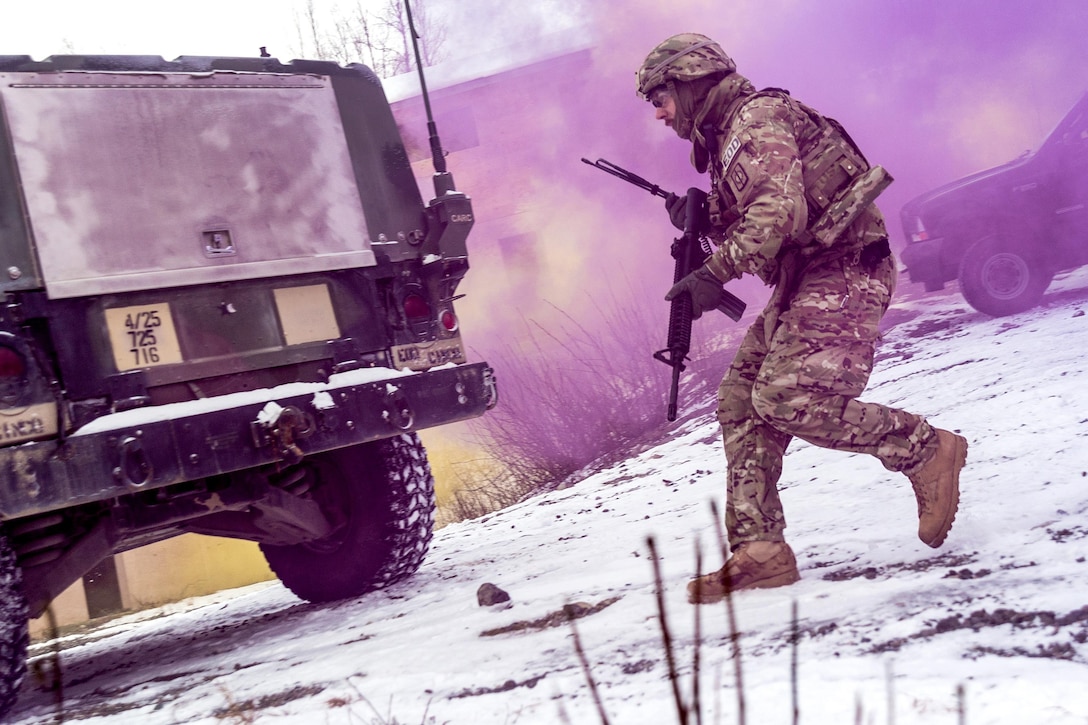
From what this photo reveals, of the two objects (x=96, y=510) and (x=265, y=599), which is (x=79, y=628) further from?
(x=96, y=510)

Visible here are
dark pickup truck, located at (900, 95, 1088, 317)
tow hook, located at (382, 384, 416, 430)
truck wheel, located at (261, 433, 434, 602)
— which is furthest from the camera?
dark pickup truck, located at (900, 95, 1088, 317)

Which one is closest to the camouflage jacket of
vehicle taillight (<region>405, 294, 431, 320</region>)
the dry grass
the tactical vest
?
the tactical vest

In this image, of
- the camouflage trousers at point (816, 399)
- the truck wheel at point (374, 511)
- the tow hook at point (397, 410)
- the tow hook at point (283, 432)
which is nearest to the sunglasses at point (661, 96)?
the camouflage trousers at point (816, 399)

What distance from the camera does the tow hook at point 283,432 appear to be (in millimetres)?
3486

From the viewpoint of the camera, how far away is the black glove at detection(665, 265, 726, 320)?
3.22m

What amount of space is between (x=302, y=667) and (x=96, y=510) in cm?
91

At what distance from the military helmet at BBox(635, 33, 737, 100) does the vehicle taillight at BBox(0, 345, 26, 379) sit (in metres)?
2.10

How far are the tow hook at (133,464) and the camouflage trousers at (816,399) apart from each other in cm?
179

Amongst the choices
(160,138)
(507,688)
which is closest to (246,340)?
(160,138)

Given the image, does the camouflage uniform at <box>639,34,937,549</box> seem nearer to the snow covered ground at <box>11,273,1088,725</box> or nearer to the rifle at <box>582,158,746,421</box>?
the rifle at <box>582,158,746,421</box>

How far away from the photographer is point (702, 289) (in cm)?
324

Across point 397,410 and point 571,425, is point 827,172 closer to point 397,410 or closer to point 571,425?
point 397,410

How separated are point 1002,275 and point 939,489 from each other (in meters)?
5.82

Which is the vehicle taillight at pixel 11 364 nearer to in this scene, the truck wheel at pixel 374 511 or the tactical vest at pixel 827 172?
the truck wheel at pixel 374 511
